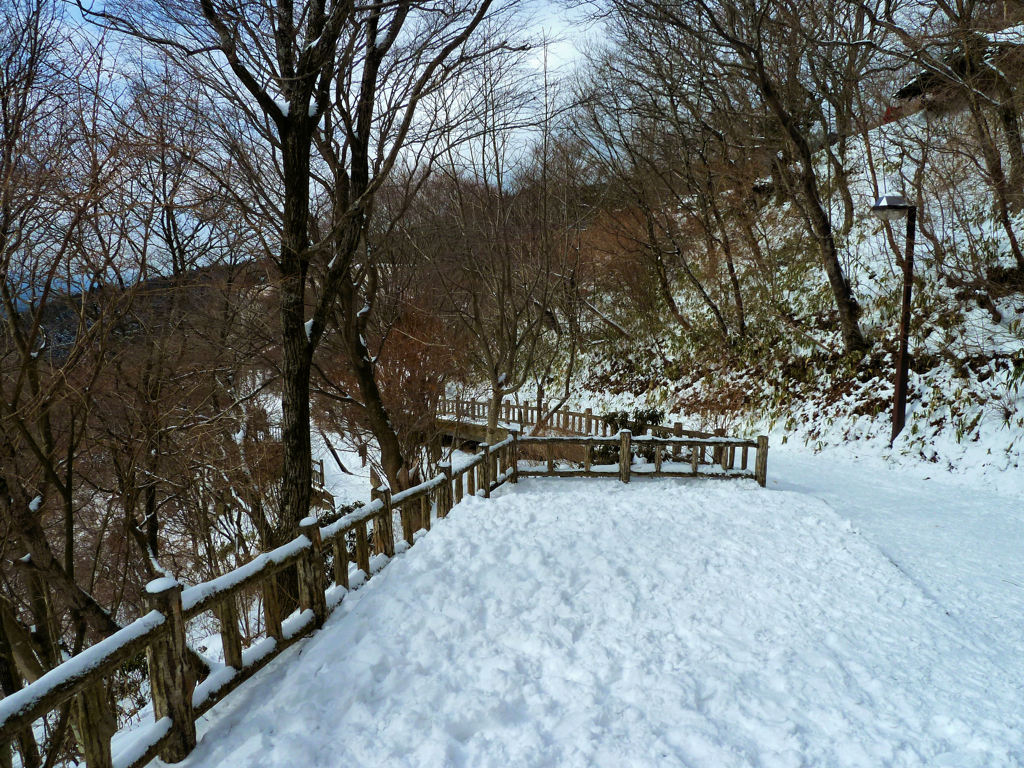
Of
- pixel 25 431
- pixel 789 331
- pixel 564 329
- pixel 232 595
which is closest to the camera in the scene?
pixel 232 595

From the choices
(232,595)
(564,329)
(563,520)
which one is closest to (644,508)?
(563,520)

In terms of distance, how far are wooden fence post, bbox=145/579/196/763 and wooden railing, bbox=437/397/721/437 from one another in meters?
9.60

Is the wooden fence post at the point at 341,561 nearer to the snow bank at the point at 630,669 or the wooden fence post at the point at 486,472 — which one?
the snow bank at the point at 630,669

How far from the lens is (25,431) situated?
4.81 meters

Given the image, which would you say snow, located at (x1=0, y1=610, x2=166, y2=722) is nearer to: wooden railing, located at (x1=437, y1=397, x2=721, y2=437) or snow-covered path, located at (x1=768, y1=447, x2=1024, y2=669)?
snow-covered path, located at (x1=768, y1=447, x2=1024, y2=669)

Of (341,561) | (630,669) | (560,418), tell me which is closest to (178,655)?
(341,561)

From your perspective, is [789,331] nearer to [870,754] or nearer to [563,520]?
[563,520]

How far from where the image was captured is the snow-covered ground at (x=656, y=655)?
306cm

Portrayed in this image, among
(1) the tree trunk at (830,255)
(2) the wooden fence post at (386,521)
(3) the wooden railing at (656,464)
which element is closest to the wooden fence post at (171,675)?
(2) the wooden fence post at (386,521)

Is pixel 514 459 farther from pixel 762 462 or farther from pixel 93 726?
pixel 93 726

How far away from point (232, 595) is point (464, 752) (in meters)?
1.72

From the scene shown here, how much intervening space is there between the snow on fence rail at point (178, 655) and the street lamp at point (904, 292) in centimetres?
976

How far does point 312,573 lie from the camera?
4227mm

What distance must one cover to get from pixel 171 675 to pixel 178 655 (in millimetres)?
103
